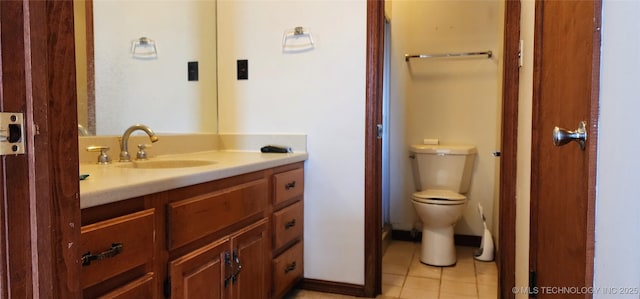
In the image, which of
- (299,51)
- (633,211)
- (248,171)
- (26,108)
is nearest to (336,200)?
(248,171)

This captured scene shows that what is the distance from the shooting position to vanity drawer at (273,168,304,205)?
1.88 m

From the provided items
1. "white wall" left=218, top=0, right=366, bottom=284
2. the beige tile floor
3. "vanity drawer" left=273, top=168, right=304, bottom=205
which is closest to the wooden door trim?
the beige tile floor

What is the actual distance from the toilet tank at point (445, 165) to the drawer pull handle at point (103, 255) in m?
2.37

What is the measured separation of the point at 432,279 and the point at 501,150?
964mm

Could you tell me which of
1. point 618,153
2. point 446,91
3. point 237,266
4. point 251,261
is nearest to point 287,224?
point 251,261

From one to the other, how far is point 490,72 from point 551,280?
215 centimetres

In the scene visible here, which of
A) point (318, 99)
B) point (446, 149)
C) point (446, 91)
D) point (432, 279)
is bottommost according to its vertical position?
point (432, 279)

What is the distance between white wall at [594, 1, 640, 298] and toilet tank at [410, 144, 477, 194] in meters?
2.33

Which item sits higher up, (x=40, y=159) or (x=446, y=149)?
(x=40, y=159)

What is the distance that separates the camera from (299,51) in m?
2.21

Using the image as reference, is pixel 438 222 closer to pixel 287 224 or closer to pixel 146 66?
pixel 287 224

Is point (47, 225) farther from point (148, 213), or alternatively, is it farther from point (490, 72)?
point (490, 72)

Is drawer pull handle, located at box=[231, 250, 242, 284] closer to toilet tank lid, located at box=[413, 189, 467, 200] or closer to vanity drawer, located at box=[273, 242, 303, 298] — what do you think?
vanity drawer, located at box=[273, 242, 303, 298]

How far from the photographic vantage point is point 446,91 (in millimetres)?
3168
